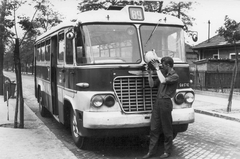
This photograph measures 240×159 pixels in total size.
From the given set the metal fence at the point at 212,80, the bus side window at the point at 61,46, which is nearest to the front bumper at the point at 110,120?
the bus side window at the point at 61,46

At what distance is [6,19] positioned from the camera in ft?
49.9

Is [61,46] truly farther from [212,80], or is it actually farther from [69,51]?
[212,80]

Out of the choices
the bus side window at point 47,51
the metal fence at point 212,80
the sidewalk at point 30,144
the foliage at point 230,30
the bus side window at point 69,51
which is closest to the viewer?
the sidewalk at point 30,144

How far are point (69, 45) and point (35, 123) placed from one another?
3402 mm

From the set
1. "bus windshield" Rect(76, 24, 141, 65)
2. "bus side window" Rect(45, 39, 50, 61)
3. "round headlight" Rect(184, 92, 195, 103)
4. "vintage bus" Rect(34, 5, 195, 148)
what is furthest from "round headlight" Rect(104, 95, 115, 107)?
"bus side window" Rect(45, 39, 50, 61)

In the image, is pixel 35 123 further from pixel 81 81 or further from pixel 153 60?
pixel 153 60

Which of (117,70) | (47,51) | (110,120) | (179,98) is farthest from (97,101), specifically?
(47,51)

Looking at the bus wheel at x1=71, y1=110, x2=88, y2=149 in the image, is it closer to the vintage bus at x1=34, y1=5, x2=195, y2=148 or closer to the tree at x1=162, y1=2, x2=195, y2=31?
the vintage bus at x1=34, y1=5, x2=195, y2=148

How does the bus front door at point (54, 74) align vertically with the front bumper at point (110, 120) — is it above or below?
above

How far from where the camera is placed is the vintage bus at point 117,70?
19.3ft

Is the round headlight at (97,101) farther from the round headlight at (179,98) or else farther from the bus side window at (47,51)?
the bus side window at (47,51)

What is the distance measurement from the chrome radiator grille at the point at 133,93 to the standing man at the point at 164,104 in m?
0.19

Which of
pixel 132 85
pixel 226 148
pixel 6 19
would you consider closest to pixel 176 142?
pixel 226 148

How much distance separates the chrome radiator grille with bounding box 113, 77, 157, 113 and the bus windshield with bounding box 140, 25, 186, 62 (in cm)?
73
